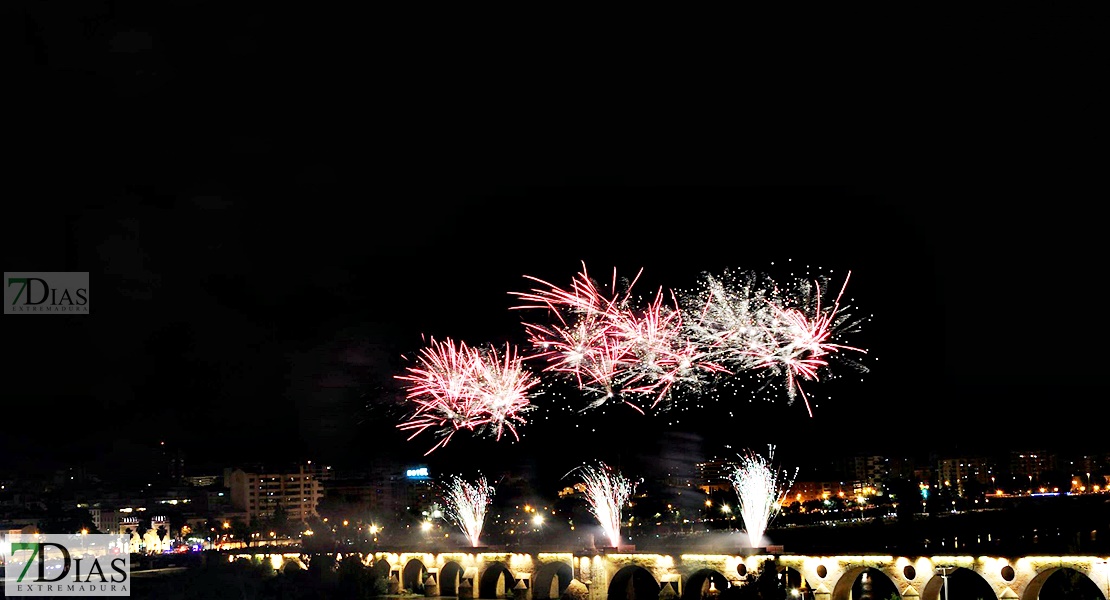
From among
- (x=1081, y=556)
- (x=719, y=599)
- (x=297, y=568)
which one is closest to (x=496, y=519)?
(x=297, y=568)

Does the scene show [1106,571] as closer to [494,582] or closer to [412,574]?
[494,582]

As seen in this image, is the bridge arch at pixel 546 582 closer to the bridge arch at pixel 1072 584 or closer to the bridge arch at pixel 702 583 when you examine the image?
the bridge arch at pixel 702 583

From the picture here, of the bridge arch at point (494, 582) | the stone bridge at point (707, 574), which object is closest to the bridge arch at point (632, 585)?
the stone bridge at point (707, 574)

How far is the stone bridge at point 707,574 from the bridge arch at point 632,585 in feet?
0.16

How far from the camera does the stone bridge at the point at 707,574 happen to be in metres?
24.7

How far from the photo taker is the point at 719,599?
28.6 meters

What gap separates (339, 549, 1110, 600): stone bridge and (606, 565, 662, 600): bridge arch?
5cm

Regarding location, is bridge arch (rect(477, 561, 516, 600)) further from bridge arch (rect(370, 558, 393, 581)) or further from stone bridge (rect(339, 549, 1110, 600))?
bridge arch (rect(370, 558, 393, 581))

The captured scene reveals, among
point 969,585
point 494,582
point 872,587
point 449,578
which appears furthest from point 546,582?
point 969,585

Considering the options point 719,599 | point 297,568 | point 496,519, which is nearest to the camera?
point 719,599

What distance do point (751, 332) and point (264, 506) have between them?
83.7 m

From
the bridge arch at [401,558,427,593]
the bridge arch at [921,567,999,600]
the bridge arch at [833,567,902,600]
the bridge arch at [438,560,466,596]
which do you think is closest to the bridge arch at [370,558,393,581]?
the bridge arch at [401,558,427,593]

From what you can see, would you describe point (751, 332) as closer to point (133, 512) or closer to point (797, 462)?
point (797, 462)

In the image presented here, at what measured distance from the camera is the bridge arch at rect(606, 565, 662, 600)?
35656 mm
